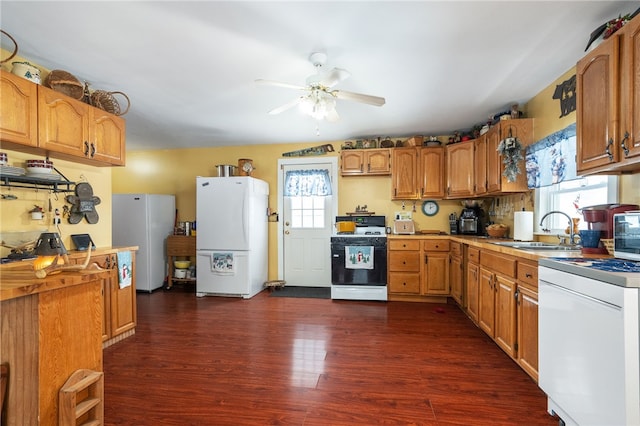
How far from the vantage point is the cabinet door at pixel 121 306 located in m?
2.59

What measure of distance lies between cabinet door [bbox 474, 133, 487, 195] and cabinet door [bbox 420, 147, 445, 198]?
491 mm

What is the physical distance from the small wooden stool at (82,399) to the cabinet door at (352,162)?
3.56 m

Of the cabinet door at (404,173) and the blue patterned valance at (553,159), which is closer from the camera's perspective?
the blue patterned valance at (553,159)

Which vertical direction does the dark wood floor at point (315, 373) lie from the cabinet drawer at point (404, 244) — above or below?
below

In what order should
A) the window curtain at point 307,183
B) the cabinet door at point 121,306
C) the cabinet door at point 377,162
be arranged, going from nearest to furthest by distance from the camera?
the cabinet door at point 121,306 → the cabinet door at point 377,162 → the window curtain at point 307,183

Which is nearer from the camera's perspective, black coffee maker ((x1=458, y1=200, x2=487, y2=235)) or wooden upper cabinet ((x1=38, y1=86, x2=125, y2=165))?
wooden upper cabinet ((x1=38, y1=86, x2=125, y2=165))

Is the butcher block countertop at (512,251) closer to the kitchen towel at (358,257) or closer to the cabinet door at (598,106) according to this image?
the kitchen towel at (358,257)

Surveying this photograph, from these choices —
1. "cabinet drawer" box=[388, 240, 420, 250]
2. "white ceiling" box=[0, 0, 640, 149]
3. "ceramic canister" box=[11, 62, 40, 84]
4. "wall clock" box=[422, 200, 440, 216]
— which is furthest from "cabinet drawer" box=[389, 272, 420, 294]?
"ceramic canister" box=[11, 62, 40, 84]

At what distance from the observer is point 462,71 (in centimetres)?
238

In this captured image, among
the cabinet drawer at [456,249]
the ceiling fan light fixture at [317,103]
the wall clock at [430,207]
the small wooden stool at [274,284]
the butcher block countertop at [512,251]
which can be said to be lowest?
the small wooden stool at [274,284]

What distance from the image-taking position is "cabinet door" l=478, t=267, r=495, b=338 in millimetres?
2471

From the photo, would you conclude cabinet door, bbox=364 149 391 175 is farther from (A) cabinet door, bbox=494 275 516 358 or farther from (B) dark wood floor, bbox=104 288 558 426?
(A) cabinet door, bbox=494 275 516 358

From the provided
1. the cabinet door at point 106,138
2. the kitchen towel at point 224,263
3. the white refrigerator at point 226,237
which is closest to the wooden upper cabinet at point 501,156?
the white refrigerator at point 226,237

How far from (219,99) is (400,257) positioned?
293 cm
